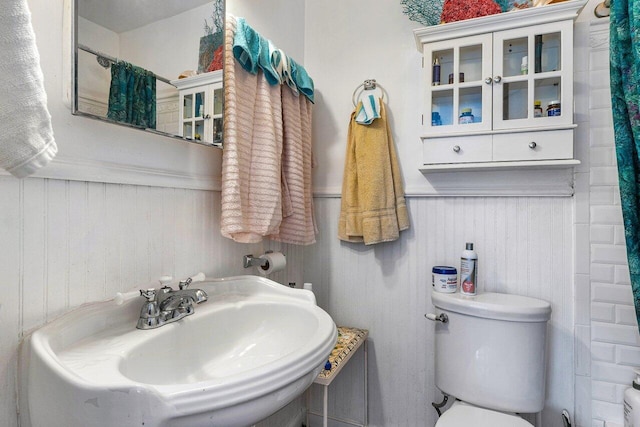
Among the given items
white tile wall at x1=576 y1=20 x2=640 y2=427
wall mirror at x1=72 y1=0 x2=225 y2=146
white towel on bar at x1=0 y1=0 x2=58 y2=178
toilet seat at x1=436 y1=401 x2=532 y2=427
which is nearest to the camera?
white towel on bar at x1=0 y1=0 x2=58 y2=178

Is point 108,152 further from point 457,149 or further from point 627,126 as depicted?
point 627,126

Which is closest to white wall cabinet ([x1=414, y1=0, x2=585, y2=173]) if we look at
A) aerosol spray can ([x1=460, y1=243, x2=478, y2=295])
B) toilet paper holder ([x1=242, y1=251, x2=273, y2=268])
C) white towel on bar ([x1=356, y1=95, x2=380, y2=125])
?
white towel on bar ([x1=356, y1=95, x2=380, y2=125])

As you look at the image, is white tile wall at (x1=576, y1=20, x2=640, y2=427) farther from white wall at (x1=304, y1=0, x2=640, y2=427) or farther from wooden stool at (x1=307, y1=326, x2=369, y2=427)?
wooden stool at (x1=307, y1=326, x2=369, y2=427)

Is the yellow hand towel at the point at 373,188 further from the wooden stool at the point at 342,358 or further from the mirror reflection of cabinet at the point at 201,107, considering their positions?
the mirror reflection of cabinet at the point at 201,107

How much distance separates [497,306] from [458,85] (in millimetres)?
831

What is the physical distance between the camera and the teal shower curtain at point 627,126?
103 cm

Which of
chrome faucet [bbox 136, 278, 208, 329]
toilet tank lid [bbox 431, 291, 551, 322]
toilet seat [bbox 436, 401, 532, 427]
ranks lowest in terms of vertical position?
toilet seat [bbox 436, 401, 532, 427]

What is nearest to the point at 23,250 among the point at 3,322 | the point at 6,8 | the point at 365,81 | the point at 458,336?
the point at 3,322

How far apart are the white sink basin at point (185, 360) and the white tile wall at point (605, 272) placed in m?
1.09

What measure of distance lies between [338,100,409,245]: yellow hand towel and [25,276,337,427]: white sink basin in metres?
0.54

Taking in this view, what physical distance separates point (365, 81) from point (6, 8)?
137 centimetres

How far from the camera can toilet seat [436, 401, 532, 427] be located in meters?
1.10

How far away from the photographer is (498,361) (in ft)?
3.87

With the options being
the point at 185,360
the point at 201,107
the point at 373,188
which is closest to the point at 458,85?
the point at 373,188
